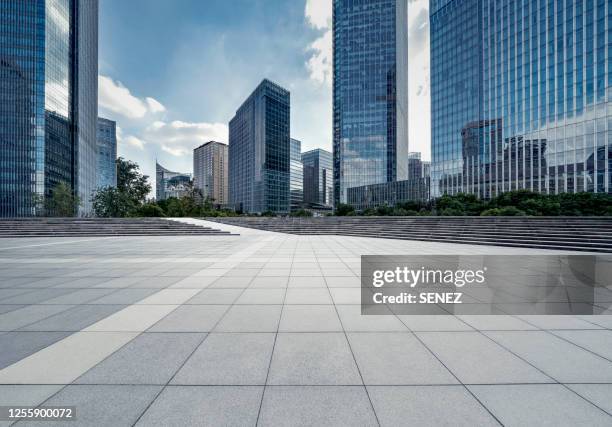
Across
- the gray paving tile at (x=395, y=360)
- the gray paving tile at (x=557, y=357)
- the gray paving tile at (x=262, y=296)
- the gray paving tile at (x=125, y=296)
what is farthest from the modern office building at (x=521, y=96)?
the gray paving tile at (x=125, y=296)

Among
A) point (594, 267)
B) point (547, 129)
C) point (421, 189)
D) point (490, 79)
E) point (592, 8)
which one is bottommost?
point (594, 267)

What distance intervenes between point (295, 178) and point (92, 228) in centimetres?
12926

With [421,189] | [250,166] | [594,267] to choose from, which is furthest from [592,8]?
[250,166]

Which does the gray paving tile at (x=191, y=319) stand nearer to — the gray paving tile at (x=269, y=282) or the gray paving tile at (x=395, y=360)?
the gray paving tile at (x=269, y=282)

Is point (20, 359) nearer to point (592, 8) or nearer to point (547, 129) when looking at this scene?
point (547, 129)

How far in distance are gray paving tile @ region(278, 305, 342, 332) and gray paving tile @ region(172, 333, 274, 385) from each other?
1.74 ft

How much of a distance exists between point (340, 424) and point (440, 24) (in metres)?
127

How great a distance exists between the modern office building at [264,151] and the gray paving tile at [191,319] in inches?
4970

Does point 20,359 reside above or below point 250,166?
below

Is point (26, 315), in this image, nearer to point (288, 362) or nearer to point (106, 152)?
point (288, 362)

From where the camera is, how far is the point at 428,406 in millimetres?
2625

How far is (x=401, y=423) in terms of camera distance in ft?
7.82

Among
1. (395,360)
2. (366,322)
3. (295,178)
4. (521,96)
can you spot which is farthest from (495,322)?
(295,178)

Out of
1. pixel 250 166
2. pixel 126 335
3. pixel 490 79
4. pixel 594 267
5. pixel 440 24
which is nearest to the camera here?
pixel 126 335
